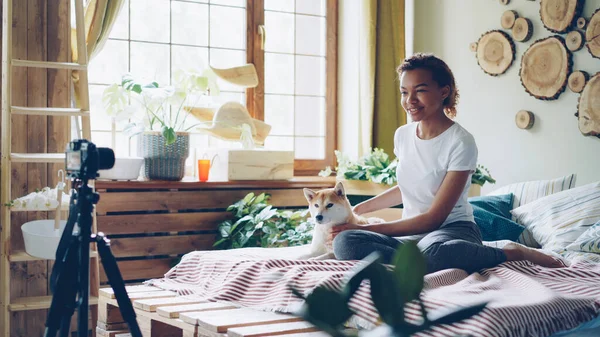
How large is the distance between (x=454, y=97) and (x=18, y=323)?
86.3 inches

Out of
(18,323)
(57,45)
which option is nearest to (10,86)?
(57,45)

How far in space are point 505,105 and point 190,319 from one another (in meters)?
2.42

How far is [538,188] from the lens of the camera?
325cm

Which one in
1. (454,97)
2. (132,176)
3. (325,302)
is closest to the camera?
(325,302)

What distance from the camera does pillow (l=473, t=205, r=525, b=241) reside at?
9.64 feet

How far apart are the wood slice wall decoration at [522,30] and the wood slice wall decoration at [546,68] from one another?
0.06m

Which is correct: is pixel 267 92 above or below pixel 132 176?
above

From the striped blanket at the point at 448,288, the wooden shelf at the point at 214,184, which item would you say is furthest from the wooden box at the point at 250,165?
the striped blanket at the point at 448,288

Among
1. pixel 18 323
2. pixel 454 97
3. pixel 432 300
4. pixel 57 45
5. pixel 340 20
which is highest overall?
pixel 340 20

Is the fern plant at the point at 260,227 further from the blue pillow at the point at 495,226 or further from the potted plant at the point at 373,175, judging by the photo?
the blue pillow at the point at 495,226

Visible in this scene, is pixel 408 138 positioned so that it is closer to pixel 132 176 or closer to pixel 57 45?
pixel 132 176

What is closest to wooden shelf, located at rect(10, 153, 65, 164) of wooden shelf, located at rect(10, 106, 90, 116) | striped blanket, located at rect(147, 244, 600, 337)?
wooden shelf, located at rect(10, 106, 90, 116)

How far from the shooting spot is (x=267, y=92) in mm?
4266

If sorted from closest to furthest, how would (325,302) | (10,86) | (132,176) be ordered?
1. (325,302)
2. (10,86)
3. (132,176)
